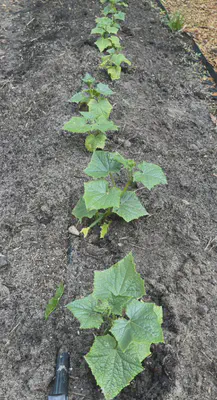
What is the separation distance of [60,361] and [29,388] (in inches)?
7.5

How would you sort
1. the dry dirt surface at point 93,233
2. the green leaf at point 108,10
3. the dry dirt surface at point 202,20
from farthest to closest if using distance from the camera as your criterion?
the dry dirt surface at point 202,20 → the green leaf at point 108,10 → the dry dirt surface at point 93,233

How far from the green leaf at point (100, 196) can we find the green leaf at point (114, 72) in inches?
79.0

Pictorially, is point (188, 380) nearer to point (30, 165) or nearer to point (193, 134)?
point (30, 165)

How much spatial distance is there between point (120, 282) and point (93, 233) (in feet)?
2.41

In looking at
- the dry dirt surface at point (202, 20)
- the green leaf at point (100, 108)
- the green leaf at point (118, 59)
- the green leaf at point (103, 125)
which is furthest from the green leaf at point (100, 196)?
the dry dirt surface at point (202, 20)

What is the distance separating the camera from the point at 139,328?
170cm

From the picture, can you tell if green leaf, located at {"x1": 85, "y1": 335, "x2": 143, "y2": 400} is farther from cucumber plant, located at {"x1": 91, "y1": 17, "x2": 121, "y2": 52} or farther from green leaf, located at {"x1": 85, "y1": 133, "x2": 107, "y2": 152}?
cucumber plant, located at {"x1": 91, "y1": 17, "x2": 121, "y2": 52}

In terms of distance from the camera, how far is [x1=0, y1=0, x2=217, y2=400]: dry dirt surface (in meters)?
1.98

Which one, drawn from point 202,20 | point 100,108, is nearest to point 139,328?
point 100,108

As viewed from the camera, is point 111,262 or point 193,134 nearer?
point 111,262

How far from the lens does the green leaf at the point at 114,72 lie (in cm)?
404

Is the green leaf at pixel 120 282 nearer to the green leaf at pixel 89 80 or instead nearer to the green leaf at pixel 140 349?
the green leaf at pixel 140 349

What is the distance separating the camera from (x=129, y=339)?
5.49 ft

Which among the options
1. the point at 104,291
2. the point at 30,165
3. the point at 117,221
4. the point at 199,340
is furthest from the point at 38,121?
the point at 199,340
